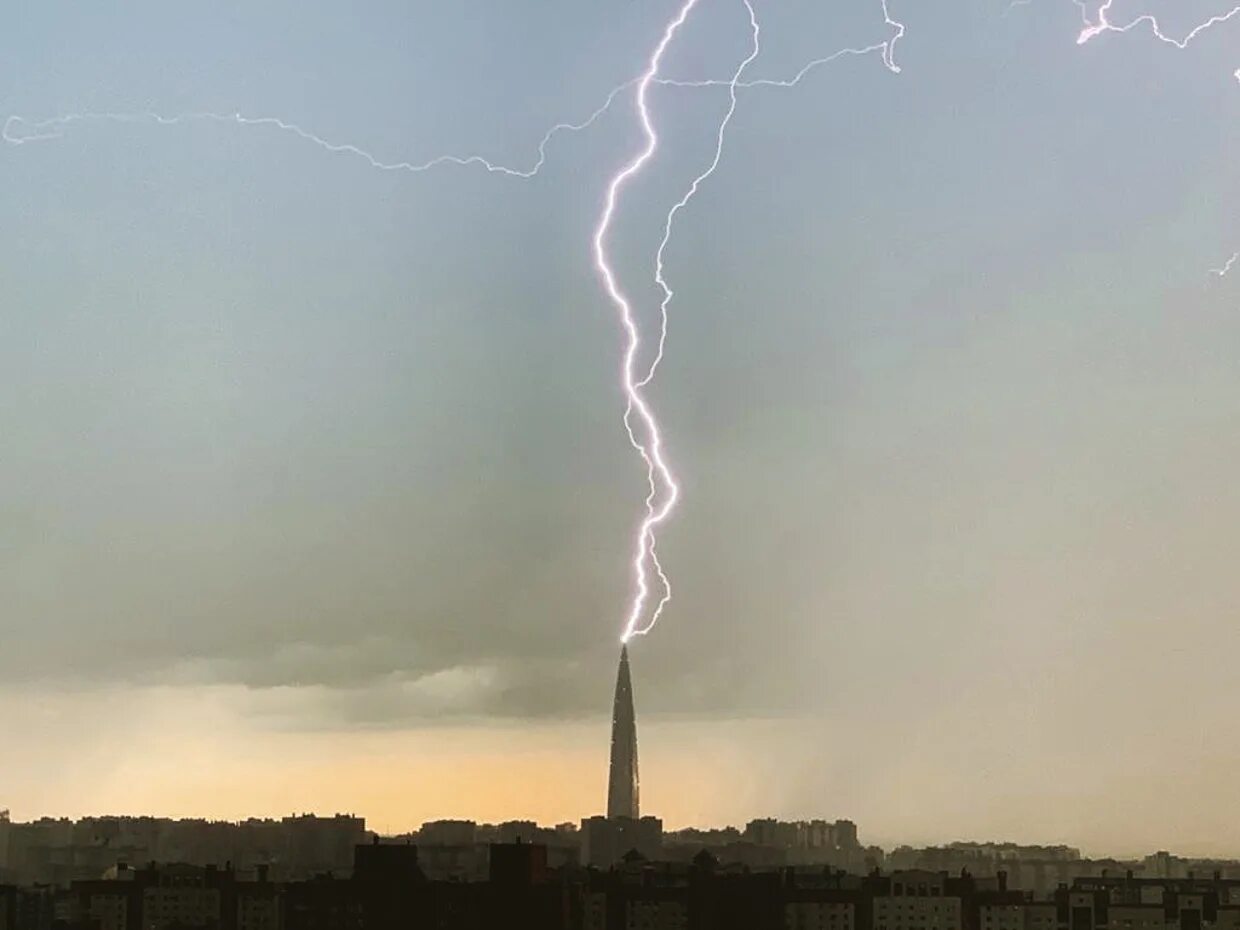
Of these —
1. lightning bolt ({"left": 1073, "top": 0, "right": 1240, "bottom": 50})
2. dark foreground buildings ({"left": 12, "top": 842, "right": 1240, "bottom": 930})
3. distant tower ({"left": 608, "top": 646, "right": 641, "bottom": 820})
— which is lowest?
dark foreground buildings ({"left": 12, "top": 842, "right": 1240, "bottom": 930})

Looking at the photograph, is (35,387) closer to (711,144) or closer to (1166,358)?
(711,144)

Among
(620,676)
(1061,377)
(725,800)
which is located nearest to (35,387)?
(620,676)

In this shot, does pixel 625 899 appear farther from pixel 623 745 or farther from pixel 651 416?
pixel 651 416

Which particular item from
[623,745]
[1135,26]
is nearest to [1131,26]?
[1135,26]

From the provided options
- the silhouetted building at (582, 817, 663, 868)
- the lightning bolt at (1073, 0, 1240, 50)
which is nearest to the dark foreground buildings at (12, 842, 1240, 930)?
the silhouetted building at (582, 817, 663, 868)

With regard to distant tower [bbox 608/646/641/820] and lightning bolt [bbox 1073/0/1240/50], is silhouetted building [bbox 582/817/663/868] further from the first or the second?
lightning bolt [bbox 1073/0/1240/50]

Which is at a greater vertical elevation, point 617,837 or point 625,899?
point 617,837

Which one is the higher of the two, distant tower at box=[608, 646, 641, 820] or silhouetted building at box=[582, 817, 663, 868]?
distant tower at box=[608, 646, 641, 820]

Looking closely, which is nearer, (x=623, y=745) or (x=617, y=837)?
(x=623, y=745)
